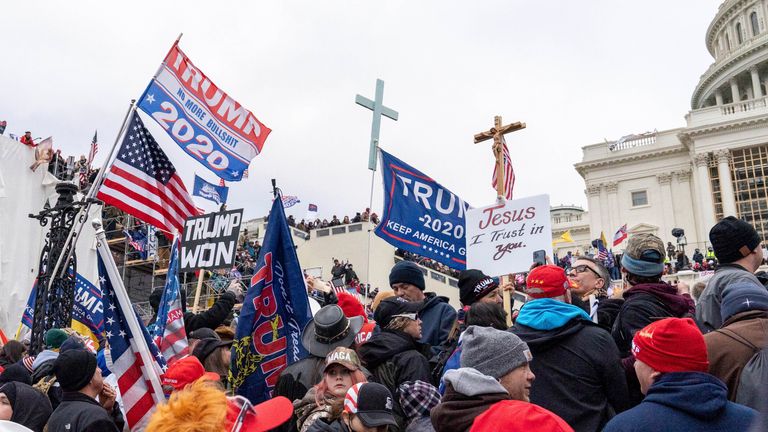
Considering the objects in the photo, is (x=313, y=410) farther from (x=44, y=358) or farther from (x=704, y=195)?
(x=704, y=195)

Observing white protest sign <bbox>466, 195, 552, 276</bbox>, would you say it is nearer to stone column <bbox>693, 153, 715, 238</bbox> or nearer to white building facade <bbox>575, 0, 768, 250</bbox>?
white building facade <bbox>575, 0, 768, 250</bbox>

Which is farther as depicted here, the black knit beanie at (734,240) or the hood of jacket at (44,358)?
the hood of jacket at (44,358)

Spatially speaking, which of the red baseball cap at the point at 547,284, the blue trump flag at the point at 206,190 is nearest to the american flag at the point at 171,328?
the red baseball cap at the point at 547,284

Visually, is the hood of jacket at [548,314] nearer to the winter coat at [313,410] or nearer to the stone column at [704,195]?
the winter coat at [313,410]

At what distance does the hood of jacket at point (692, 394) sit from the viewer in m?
2.27

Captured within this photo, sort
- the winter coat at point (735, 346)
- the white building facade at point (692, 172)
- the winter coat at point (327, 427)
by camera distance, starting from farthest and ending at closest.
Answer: the white building facade at point (692, 172), the winter coat at point (327, 427), the winter coat at point (735, 346)

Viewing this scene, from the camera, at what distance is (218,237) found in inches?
332

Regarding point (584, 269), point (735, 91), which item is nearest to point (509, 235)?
point (584, 269)

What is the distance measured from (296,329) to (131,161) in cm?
390

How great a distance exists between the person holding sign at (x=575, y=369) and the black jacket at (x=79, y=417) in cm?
222

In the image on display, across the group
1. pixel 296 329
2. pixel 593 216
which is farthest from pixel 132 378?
pixel 593 216

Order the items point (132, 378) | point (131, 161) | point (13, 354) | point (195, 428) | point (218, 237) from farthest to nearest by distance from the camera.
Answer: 1. point (218, 237)
2. point (131, 161)
3. point (13, 354)
4. point (132, 378)
5. point (195, 428)

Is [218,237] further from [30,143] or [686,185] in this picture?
[686,185]

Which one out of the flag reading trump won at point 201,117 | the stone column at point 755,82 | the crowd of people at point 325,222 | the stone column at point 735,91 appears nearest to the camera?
the flag reading trump won at point 201,117
